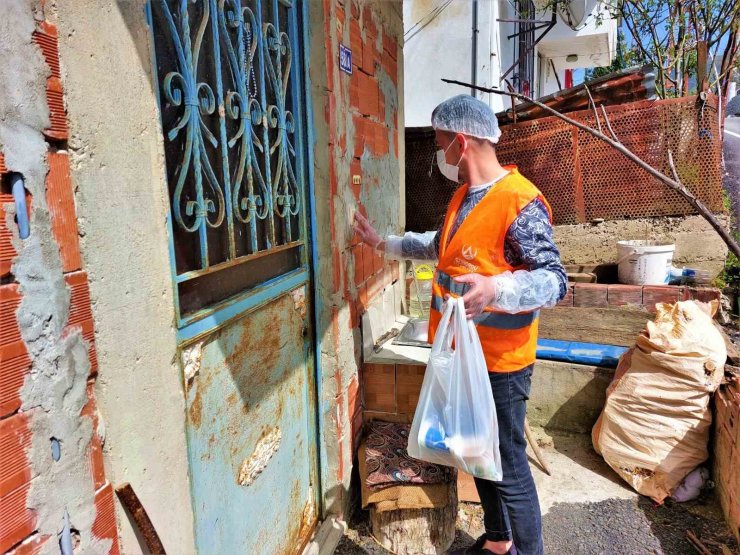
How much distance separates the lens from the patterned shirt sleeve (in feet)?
5.92

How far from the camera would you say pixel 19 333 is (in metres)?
0.82

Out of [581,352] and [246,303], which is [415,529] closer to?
[246,303]

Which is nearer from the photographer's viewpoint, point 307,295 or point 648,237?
point 307,295

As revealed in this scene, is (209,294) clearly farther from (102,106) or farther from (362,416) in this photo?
(362,416)

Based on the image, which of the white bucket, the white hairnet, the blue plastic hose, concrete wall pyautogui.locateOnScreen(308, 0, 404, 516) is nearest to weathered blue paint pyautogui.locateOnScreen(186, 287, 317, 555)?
concrete wall pyautogui.locateOnScreen(308, 0, 404, 516)

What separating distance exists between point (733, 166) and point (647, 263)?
8.89m

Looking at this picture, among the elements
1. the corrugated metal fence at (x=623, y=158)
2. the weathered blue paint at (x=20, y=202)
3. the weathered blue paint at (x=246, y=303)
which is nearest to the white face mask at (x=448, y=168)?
the weathered blue paint at (x=246, y=303)

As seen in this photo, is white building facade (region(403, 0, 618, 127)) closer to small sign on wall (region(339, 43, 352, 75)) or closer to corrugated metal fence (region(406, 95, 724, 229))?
corrugated metal fence (region(406, 95, 724, 229))

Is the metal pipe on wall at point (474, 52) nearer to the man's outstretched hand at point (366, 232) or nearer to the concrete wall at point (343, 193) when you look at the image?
the concrete wall at point (343, 193)

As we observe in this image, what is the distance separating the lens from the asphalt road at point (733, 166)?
27.6 feet

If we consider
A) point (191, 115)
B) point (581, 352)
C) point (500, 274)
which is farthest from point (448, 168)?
point (581, 352)

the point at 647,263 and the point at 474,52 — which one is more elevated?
the point at 474,52

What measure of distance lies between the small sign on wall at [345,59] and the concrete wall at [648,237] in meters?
3.24

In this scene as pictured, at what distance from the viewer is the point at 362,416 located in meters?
2.70
